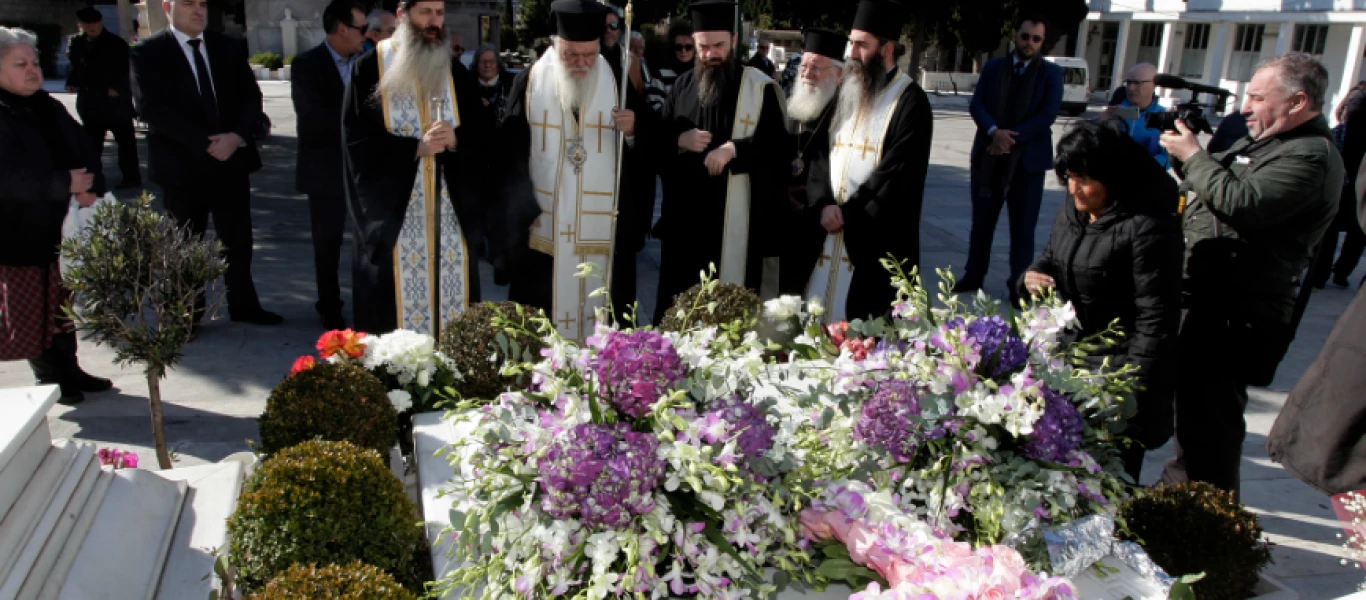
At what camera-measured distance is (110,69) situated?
882 centimetres

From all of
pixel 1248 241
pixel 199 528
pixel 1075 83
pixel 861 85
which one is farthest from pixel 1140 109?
pixel 1075 83

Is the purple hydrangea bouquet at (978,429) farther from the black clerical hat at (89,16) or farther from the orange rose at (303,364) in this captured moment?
the black clerical hat at (89,16)

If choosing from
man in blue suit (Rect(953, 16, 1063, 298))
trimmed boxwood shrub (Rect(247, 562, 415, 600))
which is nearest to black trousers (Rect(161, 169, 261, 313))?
trimmed boxwood shrub (Rect(247, 562, 415, 600))

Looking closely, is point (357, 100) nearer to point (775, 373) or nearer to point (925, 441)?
point (775, 373)

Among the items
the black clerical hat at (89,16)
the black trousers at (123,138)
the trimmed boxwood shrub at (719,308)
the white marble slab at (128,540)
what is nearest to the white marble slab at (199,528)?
the white marble slab at (128,540)

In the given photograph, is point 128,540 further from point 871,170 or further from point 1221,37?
point 1221,37

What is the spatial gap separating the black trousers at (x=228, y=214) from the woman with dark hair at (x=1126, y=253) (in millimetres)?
4652

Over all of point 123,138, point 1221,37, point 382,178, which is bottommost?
point 123,138

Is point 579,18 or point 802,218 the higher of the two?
point 579,18

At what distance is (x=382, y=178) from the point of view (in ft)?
15.6

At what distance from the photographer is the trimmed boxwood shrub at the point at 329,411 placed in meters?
2.96

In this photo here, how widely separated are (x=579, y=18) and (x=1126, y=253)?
9.09 feet

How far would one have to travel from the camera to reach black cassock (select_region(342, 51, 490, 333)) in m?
4.71

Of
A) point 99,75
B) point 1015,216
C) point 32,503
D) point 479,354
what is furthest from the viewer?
point 99,75
